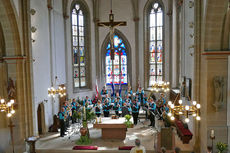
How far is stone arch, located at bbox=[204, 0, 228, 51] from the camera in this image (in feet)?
30.2

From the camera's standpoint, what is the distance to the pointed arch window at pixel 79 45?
773 inches

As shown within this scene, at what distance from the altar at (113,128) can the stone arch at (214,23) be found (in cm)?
627

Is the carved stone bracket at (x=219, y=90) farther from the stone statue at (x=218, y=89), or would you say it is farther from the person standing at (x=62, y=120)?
the person standing at (x=62, y=120)

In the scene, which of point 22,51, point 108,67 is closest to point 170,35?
point 108,67

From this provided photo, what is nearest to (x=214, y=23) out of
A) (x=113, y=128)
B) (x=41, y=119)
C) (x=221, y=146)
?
(x=221, y=146)

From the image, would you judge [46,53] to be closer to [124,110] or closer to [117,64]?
[124,110]

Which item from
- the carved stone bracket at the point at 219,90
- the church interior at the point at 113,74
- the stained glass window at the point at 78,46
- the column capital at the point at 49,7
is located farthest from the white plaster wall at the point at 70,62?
the carved stone bracket at the point at 219,90

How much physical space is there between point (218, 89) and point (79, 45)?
518 inches

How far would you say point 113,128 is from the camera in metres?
13.3

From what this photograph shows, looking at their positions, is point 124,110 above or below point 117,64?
below

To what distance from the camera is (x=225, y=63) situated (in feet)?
32.3

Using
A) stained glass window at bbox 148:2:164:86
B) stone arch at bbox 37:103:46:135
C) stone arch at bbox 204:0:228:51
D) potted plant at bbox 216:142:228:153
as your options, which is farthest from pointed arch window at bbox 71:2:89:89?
potted plant at bbox 216:142:228:153

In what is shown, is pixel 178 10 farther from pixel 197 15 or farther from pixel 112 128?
pixel 112 128

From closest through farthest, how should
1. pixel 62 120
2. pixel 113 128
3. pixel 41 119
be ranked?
1. pixel 113 128
2. pixel 62 120
3. pixel 41 119
